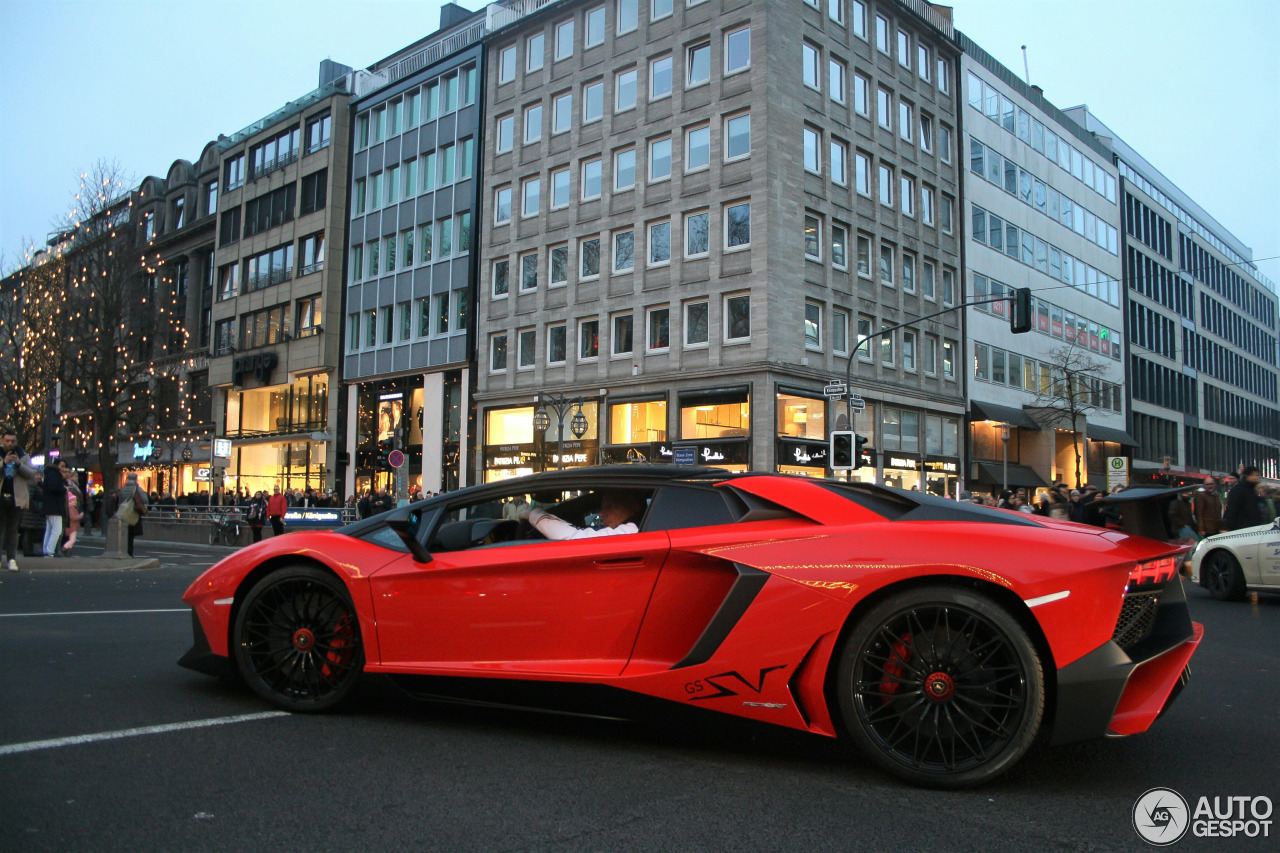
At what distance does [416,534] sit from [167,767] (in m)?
1.46

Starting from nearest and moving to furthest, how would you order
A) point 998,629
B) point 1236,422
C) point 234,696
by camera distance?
point 998,629, point 234,696, point 1236,422

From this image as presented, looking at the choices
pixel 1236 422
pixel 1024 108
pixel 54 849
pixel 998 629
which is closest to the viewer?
pixel 54 849

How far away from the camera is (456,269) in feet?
137

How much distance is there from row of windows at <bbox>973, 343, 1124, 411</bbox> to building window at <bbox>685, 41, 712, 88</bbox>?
1657cm

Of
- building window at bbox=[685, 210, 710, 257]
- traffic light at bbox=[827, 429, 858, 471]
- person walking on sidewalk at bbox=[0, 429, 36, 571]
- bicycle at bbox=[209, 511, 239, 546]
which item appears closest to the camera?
person walking on sidewalk at bbox=[0, 429, 36, 571]

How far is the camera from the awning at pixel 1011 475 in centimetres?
4106

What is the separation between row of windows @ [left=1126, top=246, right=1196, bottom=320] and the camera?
2222 inches

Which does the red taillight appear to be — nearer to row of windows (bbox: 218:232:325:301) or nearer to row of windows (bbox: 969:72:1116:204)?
row of windows (bbox: 969:72:1116:204)

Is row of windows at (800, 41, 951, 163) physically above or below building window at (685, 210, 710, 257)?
above

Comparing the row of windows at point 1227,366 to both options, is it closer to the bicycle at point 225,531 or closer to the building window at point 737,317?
the building window at point 737,317

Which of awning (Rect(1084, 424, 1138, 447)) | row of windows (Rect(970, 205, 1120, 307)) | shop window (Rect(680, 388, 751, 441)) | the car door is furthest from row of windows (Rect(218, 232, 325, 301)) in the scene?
the car door

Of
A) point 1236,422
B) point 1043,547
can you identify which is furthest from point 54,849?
point 1236,422

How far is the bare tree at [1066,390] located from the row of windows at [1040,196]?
6669 millimetres

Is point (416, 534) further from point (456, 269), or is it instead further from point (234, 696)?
point (456, 269)
